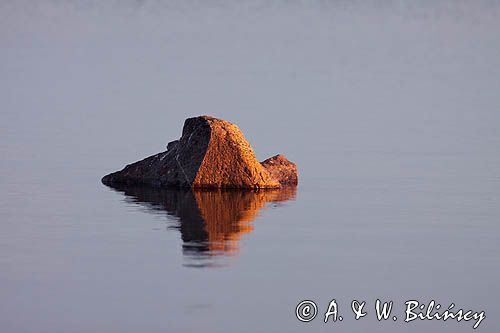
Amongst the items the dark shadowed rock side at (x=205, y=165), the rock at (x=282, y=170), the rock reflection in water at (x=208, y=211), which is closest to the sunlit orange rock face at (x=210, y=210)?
the rock reflection in water at (x=208, y=211)

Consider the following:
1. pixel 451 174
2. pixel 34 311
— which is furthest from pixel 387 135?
pixel 34 311

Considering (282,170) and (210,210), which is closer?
(210,210)

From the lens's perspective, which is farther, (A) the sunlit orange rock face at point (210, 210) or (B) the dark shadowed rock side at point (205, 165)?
(B) the dark shadowed rock side at point (205, 165)

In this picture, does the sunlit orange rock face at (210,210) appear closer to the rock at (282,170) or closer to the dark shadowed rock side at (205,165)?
the dark shadowed rock side at (205,165)

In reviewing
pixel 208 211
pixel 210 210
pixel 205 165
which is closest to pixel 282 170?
pixel 205 165

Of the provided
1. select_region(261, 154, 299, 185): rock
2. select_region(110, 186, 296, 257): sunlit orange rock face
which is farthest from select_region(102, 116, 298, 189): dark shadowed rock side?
select_region(110, 186, 296, 257): sunlit orange rock face

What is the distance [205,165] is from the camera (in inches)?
909

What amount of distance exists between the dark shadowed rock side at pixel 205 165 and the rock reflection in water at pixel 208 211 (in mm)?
267

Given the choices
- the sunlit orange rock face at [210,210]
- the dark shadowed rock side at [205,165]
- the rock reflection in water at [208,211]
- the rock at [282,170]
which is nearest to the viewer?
the rock reflection in water at [208,211]

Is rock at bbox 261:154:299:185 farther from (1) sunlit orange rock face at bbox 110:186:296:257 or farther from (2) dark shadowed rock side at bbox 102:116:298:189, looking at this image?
(1) sunlit orange rock face at bbox 110:186:296:257

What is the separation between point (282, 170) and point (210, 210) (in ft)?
13.8

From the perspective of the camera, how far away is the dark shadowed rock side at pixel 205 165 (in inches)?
908

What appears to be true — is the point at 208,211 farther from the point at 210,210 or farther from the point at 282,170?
the point at 282,170

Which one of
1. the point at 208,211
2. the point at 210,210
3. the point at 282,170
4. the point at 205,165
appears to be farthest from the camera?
the point at 282,170
